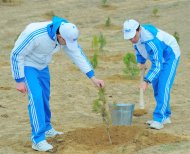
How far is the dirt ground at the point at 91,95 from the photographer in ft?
23.7

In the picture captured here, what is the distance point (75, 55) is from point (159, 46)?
1.45 metres

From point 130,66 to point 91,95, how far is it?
57.3 inches


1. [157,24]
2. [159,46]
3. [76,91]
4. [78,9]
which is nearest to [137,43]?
[159,46]

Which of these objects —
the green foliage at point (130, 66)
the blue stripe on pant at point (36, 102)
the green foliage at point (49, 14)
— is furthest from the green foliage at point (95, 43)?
the blue stripe on pant at point (36, 102)

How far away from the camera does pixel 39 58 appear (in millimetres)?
6867

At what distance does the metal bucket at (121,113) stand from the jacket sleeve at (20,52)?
1.64m

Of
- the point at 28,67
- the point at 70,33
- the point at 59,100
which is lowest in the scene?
the point at 59,100

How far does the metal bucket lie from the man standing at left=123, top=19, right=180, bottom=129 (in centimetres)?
35

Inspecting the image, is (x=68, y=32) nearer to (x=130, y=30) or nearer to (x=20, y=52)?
(x=20, y=52)

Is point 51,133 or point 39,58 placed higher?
point 39,58

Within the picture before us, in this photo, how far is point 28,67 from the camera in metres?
6.87

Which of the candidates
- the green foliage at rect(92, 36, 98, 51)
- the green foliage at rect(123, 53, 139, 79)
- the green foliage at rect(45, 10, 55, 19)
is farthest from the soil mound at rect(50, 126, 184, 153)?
the green foliage at rect(45, 10, 55, 19)

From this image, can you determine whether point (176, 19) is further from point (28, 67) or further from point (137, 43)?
point (28, 67)

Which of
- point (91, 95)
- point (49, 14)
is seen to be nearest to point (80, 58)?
point (91, 95)
